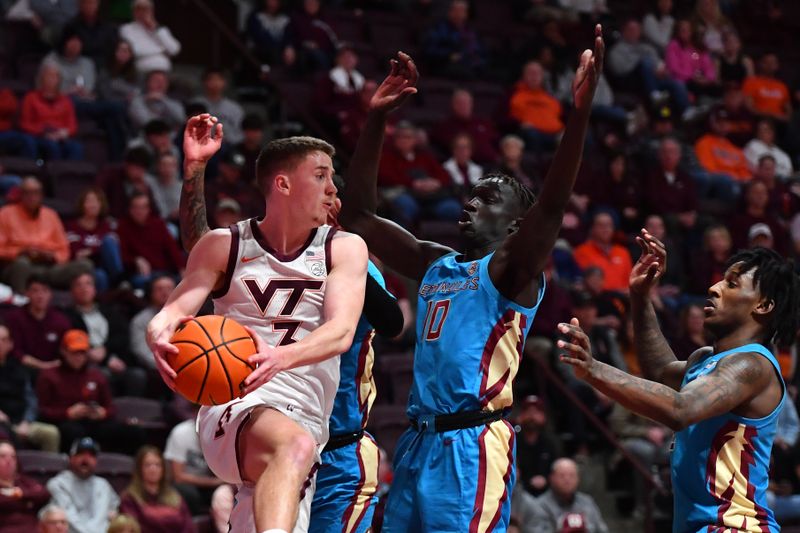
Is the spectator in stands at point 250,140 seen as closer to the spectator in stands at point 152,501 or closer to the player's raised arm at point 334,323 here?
the spectator in stands at point 152,501

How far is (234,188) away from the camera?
13.4 meters

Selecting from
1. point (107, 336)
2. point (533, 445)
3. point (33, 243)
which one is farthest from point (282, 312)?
point (33, 243)

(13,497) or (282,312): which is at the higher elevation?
(282,312)

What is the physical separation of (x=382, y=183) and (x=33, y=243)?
3759 millimetres

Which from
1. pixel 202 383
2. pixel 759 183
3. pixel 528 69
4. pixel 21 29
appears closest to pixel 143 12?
pixel 21 29

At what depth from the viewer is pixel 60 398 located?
11.0 m

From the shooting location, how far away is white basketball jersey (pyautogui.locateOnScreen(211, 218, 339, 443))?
533 cm

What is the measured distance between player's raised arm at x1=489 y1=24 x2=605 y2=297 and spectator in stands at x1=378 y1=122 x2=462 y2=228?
305 inches

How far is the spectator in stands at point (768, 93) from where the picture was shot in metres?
18.6

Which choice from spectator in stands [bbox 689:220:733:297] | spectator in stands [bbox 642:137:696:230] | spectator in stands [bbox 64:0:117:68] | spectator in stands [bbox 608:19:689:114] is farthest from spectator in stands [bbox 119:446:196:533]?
spectator in stands [bbox 608:19:689:114]

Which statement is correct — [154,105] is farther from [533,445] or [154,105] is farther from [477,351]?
[477,351]

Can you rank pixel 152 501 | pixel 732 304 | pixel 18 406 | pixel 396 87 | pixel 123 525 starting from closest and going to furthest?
pixel 732 304 → pixel 396 87 → pixel 123 525 → pixel 152 501 → pixel 18 406

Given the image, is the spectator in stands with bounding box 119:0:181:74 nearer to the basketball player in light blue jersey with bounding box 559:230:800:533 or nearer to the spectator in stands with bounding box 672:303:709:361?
the spectator in stands with bounding box 672:303:709:361

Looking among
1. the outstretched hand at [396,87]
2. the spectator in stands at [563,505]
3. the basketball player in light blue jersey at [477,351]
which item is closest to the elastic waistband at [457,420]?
the basketball player in light blue jersey at [477,351]
